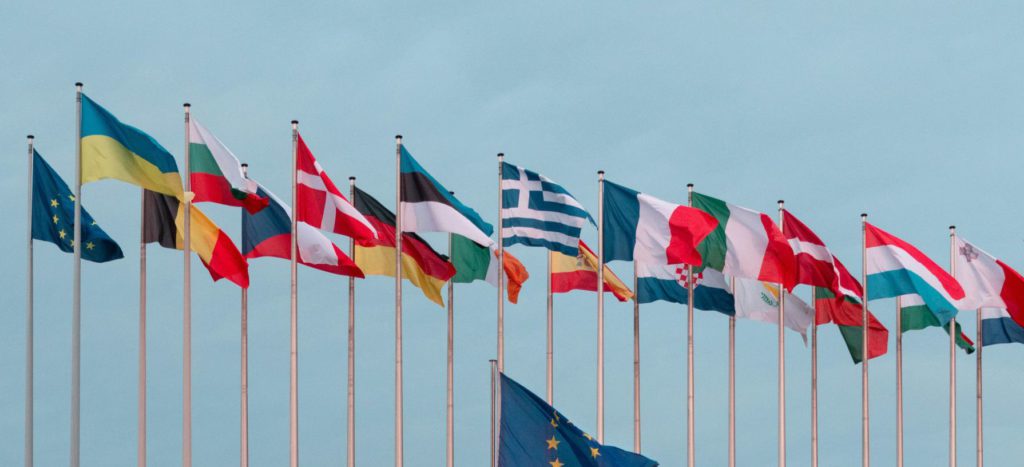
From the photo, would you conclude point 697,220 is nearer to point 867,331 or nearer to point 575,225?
point 575,225

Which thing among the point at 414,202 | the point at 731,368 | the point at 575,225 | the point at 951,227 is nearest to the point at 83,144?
the point at 414,202

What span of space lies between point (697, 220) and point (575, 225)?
2.83m

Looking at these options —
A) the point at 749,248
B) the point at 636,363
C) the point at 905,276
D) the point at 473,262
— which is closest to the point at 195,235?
the point at 473,262

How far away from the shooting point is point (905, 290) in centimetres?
4603

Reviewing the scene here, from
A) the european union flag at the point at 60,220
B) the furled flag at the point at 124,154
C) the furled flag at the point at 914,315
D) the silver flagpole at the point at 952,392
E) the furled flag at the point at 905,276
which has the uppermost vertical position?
the furled flag at the point at 124,154

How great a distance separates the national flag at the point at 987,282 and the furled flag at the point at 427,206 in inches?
532

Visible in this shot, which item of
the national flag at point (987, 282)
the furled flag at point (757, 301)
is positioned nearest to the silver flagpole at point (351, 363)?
the furled flag at point (757, 301)

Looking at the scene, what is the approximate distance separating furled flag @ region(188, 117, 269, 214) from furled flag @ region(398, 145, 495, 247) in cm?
452

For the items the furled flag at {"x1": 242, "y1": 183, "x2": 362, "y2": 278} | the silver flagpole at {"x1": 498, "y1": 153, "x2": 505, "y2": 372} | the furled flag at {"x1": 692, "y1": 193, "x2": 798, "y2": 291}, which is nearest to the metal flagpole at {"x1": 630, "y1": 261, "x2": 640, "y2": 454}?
the furled flag at {"x1": 692, "y1": 193, "x2": 798, "y2": 291}

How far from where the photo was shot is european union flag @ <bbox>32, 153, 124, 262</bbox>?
37.1 m

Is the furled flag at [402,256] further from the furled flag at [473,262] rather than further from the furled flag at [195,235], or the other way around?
the furled flag at [195,235]

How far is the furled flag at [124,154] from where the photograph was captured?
3506 centimetres

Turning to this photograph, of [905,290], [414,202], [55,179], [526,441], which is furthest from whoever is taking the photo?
[905,290]

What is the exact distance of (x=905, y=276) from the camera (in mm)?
46031
